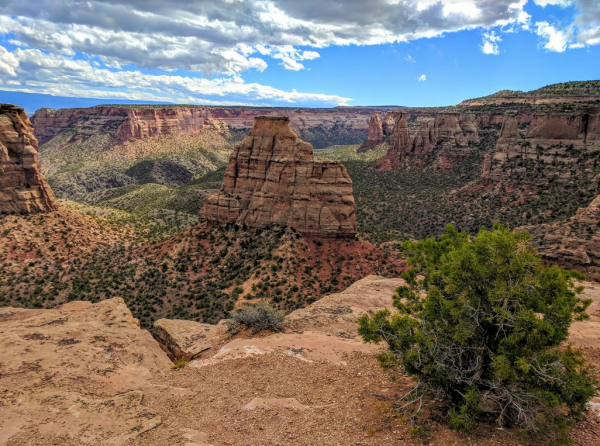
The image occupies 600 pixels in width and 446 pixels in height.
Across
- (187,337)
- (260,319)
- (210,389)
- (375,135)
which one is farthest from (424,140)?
(210,389)

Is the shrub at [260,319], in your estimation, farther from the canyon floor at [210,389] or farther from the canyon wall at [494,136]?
the canyon wall at [494,136]

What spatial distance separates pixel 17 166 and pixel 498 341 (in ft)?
190

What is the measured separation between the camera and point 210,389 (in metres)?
15.6

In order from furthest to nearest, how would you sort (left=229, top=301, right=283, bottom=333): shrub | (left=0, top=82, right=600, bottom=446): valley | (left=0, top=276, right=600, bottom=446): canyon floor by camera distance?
1. (left=229, top=301, right=283, bottom=333): shrub
2. (left=0, top=82, right=600, bottom=446): valley
3. (left=0, top=276, right=600, bottom=446): canyon floor

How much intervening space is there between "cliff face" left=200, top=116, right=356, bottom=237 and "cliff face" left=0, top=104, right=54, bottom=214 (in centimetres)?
2545

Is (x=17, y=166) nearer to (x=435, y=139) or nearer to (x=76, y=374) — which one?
(x=76, y=374)

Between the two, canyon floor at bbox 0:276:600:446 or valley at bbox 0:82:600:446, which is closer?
canyon floor at bbox 0:276:600:446

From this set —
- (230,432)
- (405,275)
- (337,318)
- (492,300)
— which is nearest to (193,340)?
(337,318)

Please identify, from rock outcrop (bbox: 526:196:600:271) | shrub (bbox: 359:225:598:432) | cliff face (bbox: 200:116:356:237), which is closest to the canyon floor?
shrub (bbox: 359:225:598:432)

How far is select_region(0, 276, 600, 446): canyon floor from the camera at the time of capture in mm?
11703

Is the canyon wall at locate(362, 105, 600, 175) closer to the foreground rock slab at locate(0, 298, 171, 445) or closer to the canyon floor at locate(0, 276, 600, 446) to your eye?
the canyon floor at locate(0, 276, 600, 446)

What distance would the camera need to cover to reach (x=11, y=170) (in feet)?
162

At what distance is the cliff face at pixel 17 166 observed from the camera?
160 ft

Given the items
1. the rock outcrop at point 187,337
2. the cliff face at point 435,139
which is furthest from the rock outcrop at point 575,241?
the cliff face at point 435,139
